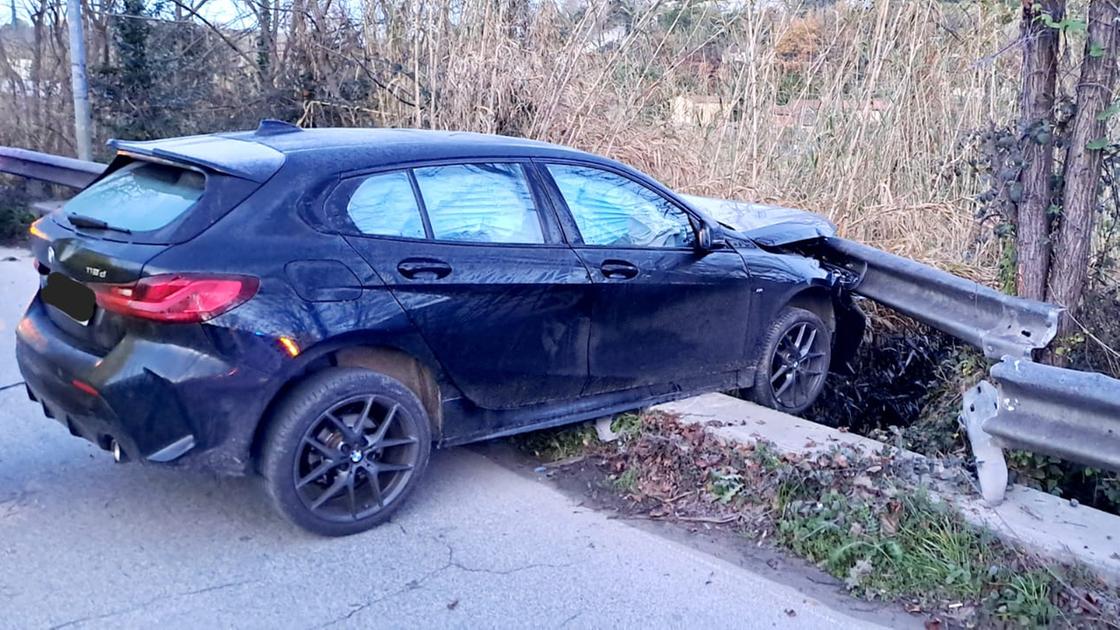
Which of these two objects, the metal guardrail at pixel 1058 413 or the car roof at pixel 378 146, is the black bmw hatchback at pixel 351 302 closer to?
the car roof at pixel 378 146

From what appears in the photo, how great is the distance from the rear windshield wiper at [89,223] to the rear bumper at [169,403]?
1.62 ft

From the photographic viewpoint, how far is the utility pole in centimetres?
1016

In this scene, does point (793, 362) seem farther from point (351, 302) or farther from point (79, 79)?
point (79, 79)

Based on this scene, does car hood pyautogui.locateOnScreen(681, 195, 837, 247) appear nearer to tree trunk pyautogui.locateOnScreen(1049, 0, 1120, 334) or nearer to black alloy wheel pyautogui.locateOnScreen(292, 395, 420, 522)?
tree trunk pyautogui.locateOnScreen(1049, 0, 1120, 334)

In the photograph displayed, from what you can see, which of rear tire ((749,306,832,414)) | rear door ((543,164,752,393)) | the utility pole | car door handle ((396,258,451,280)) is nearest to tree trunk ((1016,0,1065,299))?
rear tire ((749,306,832,414))

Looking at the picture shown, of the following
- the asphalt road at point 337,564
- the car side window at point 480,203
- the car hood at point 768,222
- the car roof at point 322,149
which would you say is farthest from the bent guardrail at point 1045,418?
the car roof at point 322,149

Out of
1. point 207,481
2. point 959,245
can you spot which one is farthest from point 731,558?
point 959,245

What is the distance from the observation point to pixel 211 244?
407cm

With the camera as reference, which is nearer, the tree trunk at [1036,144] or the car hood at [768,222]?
the tree trunk at [1036,144]

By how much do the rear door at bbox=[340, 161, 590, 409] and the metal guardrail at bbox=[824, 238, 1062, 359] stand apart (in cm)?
217

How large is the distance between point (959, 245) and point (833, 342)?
198cm

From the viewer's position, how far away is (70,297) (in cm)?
442

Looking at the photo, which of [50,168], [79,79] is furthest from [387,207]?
[79,79]

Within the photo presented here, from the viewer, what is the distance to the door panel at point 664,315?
17.2ft
